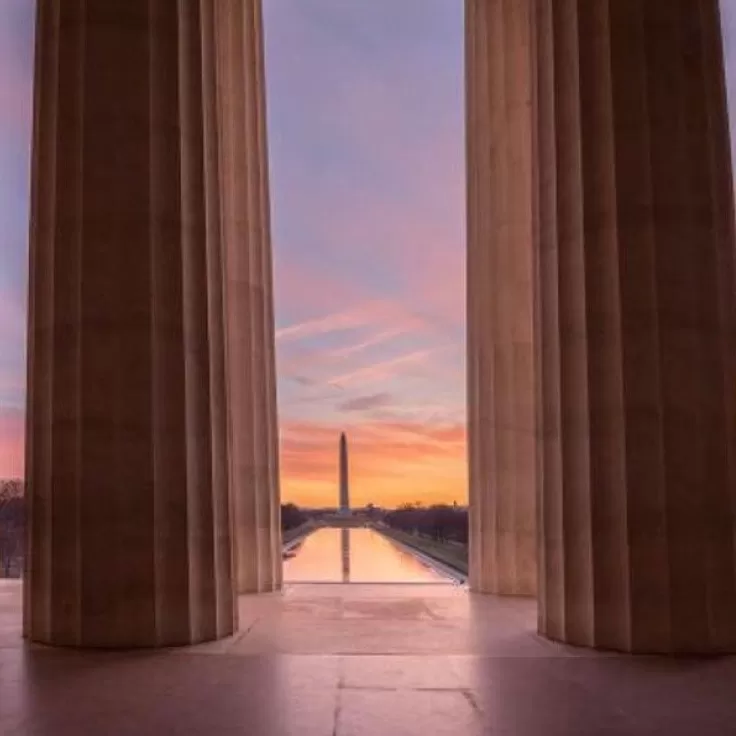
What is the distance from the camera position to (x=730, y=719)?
14359mm

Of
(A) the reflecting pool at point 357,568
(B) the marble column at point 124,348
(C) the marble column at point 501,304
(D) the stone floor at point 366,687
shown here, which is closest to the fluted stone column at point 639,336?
(D) the stone floor at point 366,687

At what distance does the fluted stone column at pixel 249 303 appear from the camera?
3266cm

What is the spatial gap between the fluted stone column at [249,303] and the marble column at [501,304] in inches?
265

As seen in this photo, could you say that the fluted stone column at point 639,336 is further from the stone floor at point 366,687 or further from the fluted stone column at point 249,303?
the fluted stone column at point 249,303

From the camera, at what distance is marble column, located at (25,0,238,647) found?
21.0m

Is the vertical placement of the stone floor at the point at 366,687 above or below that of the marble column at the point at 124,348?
below

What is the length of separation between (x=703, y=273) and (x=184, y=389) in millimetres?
11214

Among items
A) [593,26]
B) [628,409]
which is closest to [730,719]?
[628,409]

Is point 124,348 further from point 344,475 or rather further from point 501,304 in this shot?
point 344,475

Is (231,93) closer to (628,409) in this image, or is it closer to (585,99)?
(585,99)

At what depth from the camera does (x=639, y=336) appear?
2125 cm

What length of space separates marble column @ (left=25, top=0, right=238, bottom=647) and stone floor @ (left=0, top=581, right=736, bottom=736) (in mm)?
1420

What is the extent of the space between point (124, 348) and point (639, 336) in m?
10.7

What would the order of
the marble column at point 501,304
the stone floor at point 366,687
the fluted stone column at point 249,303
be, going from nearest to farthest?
the stone floor at point 366,687
the marble column at point 501,304
the fluted stone column at point 249,303
